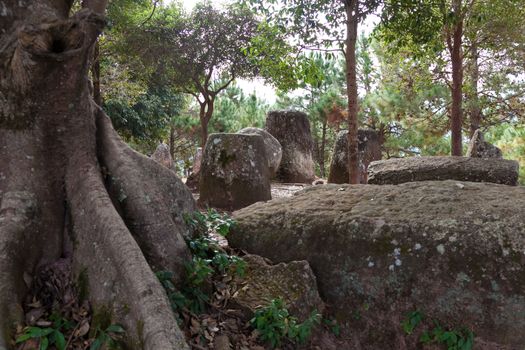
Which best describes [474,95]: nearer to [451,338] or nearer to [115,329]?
[451,338]

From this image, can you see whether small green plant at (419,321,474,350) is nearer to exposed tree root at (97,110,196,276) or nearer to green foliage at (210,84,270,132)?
exposed tree root at (97,110,196,276)

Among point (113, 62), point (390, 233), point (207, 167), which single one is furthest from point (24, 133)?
point (113, 62)

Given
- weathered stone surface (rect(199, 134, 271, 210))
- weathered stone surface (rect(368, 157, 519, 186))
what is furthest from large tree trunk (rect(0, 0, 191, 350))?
weathered stone surface (rect(368, 157, 519, 186))

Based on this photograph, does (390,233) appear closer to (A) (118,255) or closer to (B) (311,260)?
(B) (311,260)

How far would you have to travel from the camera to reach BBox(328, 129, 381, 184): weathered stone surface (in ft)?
36.6

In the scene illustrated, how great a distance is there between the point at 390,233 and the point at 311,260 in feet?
2.15

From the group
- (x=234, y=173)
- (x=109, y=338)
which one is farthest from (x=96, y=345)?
(x=234, y=173)

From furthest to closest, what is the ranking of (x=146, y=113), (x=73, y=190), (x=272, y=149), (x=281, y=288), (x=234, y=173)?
(x=146, y=113) < (x=272, y=149) < (x=234, y=173) < (x=281, y=288) < (x=73, y=190)

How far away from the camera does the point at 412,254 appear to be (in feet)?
11.1

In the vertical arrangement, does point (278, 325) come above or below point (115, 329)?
below

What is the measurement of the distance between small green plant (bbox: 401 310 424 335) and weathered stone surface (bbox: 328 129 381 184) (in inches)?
304

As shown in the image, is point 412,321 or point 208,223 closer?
point 412,321

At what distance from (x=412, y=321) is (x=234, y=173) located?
441cm

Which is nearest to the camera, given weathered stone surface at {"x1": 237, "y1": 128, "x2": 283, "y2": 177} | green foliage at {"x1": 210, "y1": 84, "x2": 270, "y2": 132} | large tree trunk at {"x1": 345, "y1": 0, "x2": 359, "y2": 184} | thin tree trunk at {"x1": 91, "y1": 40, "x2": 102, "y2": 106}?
large tree trunk at {"x1": 345, "y1": 0, "x2": 359, "y2": 184}
